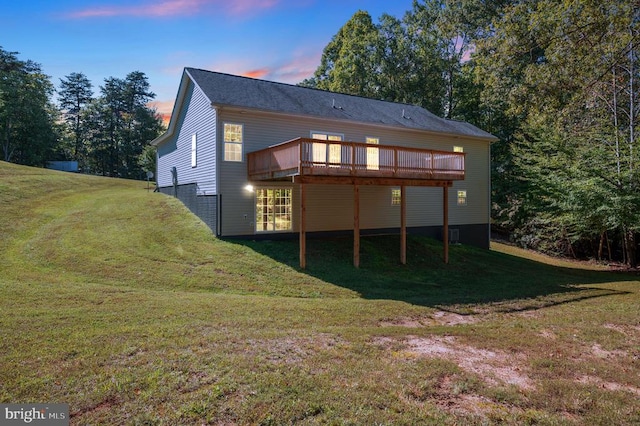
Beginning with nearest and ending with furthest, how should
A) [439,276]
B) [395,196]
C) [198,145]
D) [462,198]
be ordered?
[439,276] < [198,145] < [395,196] < [462,198]

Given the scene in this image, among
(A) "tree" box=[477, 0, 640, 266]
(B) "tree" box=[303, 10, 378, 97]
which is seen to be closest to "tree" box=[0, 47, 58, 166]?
(B) "tree" box=[303, 10, 378, 97]

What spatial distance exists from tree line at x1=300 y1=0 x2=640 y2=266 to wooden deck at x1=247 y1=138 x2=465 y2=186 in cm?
353

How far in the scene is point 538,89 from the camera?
12.5 metres

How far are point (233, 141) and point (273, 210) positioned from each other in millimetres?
3040

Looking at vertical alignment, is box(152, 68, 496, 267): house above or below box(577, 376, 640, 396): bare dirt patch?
above

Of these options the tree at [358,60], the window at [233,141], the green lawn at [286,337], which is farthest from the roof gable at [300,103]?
the tree at [358,60]

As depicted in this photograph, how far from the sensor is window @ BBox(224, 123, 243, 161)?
13641mm

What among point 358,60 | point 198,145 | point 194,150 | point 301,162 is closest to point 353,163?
point 301,162

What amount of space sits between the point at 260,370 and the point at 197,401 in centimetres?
90

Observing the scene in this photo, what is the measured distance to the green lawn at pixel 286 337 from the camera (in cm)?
368

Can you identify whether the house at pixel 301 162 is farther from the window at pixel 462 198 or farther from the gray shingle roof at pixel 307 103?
the window at pixel 462 198

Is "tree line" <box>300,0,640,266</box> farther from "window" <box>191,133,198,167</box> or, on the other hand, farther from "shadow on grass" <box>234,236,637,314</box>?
"window" <box>191,133,198,167</box>

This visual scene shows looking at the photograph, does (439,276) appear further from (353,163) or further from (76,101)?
(76,101)

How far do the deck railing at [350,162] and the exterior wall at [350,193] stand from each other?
1.00 m
